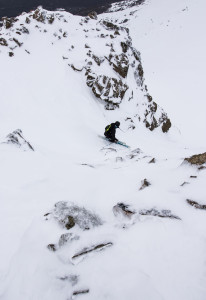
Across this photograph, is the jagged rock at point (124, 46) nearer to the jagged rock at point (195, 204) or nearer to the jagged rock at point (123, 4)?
the jagged rock at point (195, 204)

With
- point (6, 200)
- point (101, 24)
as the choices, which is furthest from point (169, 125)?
point (6, 200)

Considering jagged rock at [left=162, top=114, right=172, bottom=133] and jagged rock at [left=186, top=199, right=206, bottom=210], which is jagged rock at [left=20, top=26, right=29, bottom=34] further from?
jagged rock at [left=186, top=199, right=206, bottom=210]

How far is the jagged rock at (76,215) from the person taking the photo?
311 cm

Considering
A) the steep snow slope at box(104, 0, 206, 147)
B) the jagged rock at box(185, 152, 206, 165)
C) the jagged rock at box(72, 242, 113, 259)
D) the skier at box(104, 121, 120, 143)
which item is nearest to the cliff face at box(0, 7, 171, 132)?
the skier at box(104, 121, 120, 143)

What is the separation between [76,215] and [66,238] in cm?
44

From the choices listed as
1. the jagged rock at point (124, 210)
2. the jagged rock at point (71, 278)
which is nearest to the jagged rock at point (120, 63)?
the jagged rock at point (124, 210)

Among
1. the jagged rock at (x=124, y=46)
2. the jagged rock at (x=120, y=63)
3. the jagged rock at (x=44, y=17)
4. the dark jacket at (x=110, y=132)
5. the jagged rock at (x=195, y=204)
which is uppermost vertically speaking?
the jagged rock at (x=44, y=17)

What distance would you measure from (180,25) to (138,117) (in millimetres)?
22137

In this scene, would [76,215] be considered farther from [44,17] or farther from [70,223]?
[44,17]

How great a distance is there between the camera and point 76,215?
323 cm

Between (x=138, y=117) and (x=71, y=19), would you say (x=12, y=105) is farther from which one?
(x=71, y=19)

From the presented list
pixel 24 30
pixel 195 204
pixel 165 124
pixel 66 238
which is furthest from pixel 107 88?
pixel 66 238

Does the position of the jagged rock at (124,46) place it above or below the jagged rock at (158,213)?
above

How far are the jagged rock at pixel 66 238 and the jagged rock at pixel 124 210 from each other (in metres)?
0.68
